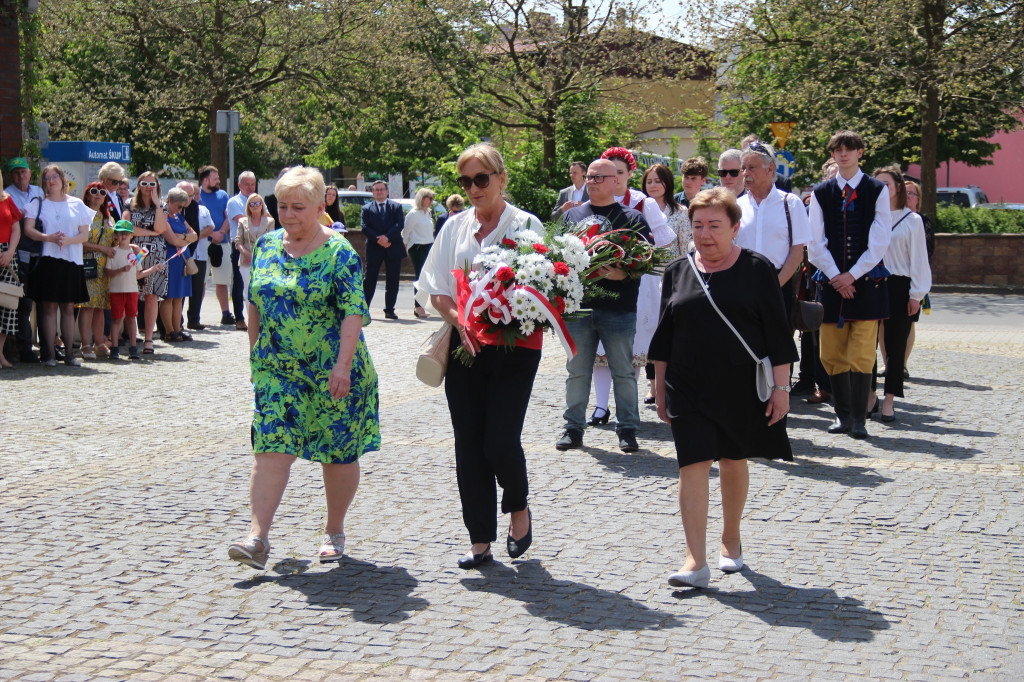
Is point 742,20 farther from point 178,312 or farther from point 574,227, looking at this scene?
point 574,227

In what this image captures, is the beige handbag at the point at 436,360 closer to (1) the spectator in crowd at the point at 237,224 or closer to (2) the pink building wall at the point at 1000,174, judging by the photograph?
(1) the spectator in crowd at the point at 237,224

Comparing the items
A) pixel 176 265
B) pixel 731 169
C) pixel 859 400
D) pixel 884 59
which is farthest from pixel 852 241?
pixel 884 59

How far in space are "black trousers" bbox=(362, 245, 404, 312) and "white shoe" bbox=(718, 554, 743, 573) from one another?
12676 millimetres

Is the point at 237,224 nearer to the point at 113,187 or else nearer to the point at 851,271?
the point at 113,187

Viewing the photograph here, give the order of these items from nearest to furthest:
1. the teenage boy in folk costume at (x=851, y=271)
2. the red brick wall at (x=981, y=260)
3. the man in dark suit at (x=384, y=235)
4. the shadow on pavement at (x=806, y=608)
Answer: the shadow on pavement at (x=806, y=608), the teenage boy in folk costume at (x=851, y=271), the man in dark suit at (x=384, y=235), the red brick wall at (x=981, y=260)

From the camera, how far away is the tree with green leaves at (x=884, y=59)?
23219 mm

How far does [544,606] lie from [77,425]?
5.31 m

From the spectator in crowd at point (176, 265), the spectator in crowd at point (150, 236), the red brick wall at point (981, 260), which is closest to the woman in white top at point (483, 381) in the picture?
the spectator in crowd at point (150, 236)

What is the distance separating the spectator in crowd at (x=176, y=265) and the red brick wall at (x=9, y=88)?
1.81 m

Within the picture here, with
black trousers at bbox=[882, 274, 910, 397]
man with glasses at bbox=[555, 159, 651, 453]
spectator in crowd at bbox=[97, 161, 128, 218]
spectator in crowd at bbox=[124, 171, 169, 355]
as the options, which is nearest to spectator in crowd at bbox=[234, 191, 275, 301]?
spectator in crowd at bbox=[124, 171, 169, 355]

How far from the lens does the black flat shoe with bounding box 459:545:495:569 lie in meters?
5.57

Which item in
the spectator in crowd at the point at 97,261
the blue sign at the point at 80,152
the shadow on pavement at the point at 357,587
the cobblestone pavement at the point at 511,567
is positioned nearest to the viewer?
the cobblestone pavement at the point at 511,567

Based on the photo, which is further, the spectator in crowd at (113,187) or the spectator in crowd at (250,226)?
the spectator in crowd at (250,226)

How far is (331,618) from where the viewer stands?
4.85 m
